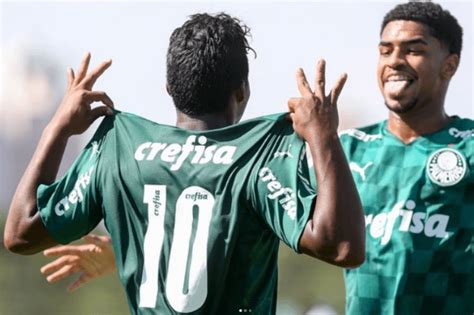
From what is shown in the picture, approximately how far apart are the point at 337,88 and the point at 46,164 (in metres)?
1.18

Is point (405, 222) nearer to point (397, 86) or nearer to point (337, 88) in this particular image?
point (397, 86)

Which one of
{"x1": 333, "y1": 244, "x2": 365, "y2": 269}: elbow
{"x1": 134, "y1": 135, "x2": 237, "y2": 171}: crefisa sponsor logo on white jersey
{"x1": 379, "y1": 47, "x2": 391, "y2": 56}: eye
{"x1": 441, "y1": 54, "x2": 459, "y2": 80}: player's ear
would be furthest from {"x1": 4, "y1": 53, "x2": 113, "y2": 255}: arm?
{"x1": 441, "y1": 54, "x2": 459, "y2": 80}: player's ear

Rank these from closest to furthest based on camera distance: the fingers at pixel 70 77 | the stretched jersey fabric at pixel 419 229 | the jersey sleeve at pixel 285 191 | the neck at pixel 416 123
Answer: the jersey sleeve at pixel 285 191, the fingers at pixel 70 77, the stretched jersey fabric at pixel 419 229, the neck at pixel 416 123

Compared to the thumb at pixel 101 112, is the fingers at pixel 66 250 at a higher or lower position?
lower

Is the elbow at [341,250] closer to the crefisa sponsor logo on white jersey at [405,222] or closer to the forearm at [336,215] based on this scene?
the forearm at [336,215]

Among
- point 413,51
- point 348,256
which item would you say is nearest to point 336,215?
point 348,256

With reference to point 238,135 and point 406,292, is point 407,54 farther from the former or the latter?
point 238,135

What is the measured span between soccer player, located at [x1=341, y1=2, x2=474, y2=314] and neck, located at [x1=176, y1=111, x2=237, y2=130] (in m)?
1.93

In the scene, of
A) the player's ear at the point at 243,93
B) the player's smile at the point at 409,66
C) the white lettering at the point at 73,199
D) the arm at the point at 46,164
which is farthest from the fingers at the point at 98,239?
the player's smile at the point at 409,66

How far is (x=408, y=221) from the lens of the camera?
259 inches

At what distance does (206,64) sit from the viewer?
481 centimetres

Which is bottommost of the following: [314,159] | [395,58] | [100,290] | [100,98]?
[100,290]

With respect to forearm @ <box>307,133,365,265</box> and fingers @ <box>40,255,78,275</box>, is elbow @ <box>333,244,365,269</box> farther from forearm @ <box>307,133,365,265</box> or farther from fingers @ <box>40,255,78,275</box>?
fingers @ <box>40,255,78,275</box>

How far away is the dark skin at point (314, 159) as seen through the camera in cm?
450
